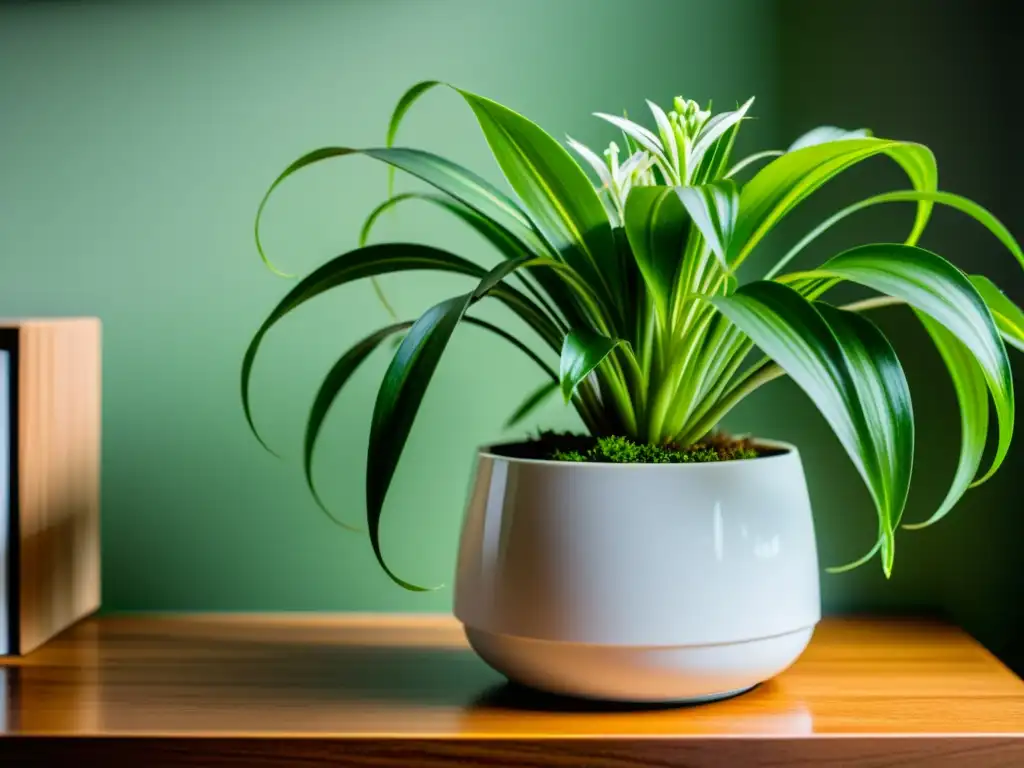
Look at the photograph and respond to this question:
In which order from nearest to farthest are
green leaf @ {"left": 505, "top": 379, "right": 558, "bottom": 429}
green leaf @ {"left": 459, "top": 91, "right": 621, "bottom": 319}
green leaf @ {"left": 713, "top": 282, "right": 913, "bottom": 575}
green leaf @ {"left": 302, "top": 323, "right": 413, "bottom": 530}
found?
1. green leaf @ {"left": 713, "top": 282, "right": 913, "bottom": 575}
2. green leaf @ {"left": 459, "top": 91, "right": 621, "bottom": 319}
3. green leaf @ {"left": 302, "top": 323, "right": 413, "bottom": 530}
4. green leaf @ {"left": 505, "top": 379, "right": 558, "bottom": 429}

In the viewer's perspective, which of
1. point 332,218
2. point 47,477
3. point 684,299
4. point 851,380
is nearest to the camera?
point 851,380

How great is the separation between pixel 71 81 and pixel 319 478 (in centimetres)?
47

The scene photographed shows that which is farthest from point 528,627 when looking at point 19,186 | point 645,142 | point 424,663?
point 19,186

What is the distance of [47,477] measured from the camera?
96 cm

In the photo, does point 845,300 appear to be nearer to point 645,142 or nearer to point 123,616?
point 645,142

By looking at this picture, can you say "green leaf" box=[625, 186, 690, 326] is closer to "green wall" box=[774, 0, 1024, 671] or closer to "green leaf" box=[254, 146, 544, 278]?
"green leaf" box=[254, 146, 544, 278]

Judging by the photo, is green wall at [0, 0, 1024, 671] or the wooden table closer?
the wooden table

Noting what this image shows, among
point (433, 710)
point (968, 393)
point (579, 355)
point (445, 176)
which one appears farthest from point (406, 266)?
point (968, 393)

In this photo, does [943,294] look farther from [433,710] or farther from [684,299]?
[433,710]

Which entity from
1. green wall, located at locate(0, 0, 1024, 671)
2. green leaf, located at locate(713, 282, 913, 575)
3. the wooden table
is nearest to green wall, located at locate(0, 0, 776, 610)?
green wall, located at locate(0, 0, 1024, 671)

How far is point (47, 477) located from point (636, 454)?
53 cm

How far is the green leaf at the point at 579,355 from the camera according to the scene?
657 millimetres

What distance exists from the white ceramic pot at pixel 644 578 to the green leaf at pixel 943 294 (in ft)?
0.50

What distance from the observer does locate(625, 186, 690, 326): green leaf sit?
70 cm
